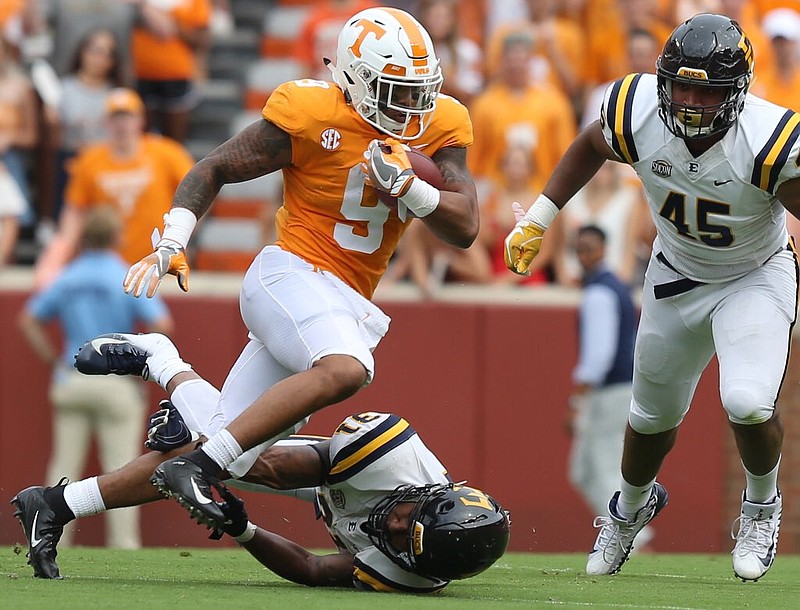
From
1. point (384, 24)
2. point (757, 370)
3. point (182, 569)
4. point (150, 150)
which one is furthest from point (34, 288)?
point (757, 370)

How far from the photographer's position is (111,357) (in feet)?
19.1

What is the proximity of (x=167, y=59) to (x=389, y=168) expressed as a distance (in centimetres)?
573

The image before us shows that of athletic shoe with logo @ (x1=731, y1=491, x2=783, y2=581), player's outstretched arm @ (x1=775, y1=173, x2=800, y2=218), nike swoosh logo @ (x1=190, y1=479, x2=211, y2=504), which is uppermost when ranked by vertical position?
player's outstretched arm @ (x1=775, y1=173, x2=800, y2=218)

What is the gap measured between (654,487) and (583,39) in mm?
5002

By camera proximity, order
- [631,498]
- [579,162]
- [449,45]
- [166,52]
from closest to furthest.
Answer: [579,162], [631,498], [449,45], [166,52]

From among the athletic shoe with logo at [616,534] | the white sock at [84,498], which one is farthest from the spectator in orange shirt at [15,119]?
the athletic shoe with logo at [616,534]

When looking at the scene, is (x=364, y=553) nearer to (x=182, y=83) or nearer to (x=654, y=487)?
(x=654, y=487)

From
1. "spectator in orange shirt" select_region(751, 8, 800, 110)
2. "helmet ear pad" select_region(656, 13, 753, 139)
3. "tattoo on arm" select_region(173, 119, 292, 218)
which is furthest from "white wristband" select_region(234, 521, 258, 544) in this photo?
"spectator in orange shirt" select_region(751, 8, 800, 110)

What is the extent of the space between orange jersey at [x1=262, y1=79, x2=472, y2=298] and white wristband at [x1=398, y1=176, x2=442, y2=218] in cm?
32

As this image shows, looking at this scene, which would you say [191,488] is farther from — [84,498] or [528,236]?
[528,236]

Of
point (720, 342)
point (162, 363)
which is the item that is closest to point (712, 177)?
point (720, 342)

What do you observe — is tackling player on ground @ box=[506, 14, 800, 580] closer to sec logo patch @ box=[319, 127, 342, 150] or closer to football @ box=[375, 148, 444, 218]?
football @ box=[375, 148, 444, 218]

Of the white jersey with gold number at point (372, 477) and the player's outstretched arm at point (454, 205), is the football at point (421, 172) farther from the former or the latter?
the white jersey with gold number at point (372, 477)

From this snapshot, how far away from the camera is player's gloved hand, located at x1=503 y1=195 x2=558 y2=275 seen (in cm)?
608
